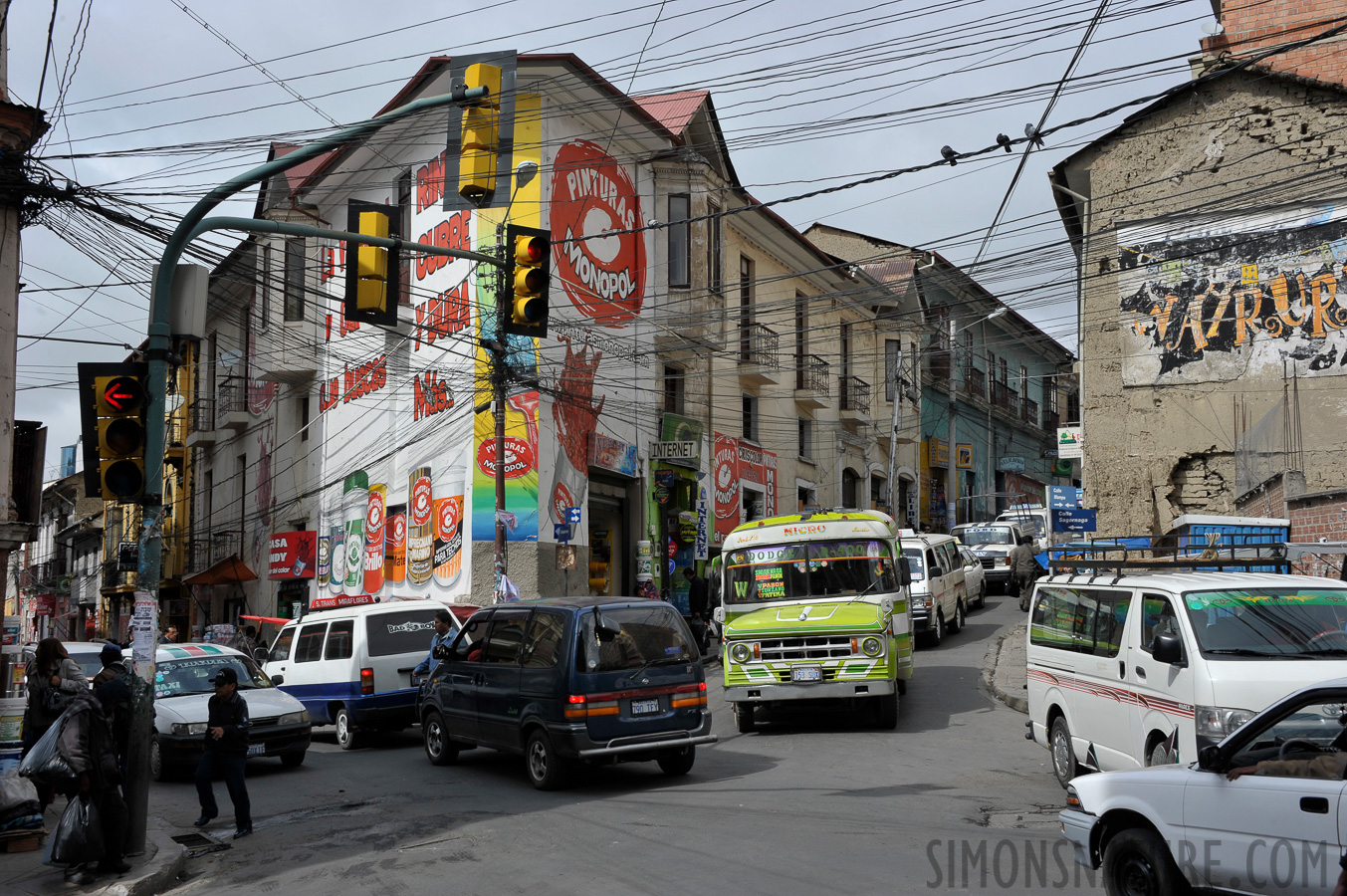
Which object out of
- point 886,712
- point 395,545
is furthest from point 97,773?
point 395,545

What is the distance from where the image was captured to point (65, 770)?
28.6 ft

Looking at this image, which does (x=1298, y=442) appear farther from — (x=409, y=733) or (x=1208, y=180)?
(x=409, y=733)

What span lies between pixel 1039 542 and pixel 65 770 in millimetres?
27896

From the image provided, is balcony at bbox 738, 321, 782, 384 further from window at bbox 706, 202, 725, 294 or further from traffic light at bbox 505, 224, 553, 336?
traffic light at bbox 505, 224, 553, 336

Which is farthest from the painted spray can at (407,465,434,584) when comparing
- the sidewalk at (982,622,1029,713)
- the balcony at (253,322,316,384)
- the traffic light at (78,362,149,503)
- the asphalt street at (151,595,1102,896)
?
the traffic light at (78,362,149,503)

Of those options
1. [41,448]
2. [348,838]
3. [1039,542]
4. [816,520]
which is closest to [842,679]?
[816,520]

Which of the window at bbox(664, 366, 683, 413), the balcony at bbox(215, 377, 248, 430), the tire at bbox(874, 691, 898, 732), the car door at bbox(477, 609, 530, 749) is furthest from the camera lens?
the balcony at bbox(215, 377, 248, 430)

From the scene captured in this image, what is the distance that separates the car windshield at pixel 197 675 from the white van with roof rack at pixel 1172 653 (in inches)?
399

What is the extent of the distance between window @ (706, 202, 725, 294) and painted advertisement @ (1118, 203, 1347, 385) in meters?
9.73

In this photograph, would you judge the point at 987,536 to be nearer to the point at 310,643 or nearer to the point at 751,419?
the point at 751,419

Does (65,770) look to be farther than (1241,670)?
Yes

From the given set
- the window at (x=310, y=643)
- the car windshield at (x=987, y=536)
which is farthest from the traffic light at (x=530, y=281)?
the car windshield at (x=987, y=536)

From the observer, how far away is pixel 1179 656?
823 cm

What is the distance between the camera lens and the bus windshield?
1570 centimetres
